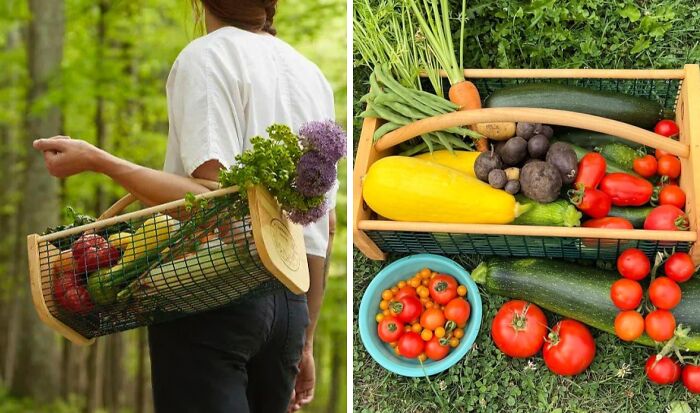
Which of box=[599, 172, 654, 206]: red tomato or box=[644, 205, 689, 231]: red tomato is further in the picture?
box=[599, 172, 654, 206]: red tomato

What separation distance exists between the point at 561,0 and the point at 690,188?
33.9 inches

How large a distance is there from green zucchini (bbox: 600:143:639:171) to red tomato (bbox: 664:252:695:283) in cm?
29

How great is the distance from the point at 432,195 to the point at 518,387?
27.7 inches

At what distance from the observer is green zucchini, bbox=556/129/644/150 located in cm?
236

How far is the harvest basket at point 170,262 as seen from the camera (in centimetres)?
136

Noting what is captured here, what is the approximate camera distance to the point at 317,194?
1.39 m

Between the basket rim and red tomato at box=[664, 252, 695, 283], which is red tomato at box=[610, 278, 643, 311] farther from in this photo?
the basket rim

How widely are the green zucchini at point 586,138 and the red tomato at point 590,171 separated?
181 mm

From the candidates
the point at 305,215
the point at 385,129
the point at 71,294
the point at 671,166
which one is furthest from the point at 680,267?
the point at 71,294

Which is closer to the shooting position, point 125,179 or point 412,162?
point 125,179

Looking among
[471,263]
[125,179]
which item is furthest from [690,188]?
[125,179]

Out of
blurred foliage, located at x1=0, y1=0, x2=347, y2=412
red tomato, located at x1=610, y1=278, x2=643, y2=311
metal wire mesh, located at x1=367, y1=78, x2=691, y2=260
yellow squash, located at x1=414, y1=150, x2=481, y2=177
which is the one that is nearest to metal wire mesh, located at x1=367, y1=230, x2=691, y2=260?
metal wire mesh, located at x1=367, y1=78, x2=691, y2=260

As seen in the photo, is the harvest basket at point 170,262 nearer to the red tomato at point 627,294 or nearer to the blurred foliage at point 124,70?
the red tomato at point 627,294

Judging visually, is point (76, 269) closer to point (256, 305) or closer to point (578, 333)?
point (256, 305)
